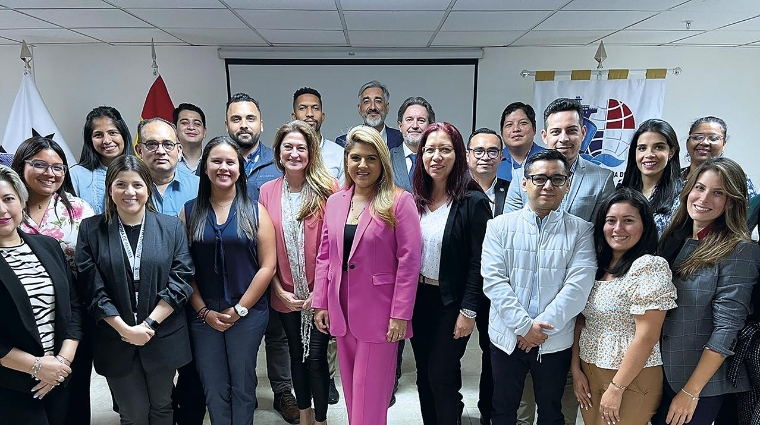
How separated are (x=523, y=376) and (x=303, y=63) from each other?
442 centimetres

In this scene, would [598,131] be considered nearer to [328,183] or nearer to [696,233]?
[696,233]

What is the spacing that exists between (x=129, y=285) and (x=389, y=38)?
3709 mm

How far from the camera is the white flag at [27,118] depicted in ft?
15.5

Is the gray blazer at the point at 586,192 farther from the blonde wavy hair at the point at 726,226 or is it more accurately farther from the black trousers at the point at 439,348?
the black trousers at the point at 439,348

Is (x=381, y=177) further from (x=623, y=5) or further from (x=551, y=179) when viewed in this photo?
(x=623, y=5)

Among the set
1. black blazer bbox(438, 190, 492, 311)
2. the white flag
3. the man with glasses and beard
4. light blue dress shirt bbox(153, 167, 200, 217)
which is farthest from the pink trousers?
the white flag

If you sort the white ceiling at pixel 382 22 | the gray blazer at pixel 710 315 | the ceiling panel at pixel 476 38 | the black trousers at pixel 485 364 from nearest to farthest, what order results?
the gray blazer at pixel 710 315 → the black trousers at pixel 485 364 → the white ceiling at pixel 382 22 → the ceiling panel at pixel 476 38

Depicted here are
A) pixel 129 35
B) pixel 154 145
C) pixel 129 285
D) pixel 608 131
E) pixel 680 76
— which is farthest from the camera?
pixel 680 76

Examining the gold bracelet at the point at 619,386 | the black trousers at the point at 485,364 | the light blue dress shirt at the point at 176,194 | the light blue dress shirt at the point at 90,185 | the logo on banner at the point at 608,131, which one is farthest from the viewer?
the logo on banner at the point at 608,131

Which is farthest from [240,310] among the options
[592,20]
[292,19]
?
[592,20]

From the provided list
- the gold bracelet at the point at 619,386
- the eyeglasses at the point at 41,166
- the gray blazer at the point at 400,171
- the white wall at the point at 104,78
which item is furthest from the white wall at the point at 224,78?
the gold bracelet at the point at 619,386

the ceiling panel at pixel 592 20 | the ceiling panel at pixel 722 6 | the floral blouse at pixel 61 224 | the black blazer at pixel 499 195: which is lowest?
the floral blouse at pixel 61 224

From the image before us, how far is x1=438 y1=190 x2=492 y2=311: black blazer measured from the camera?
2.08m

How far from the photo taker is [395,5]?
3.52 m
